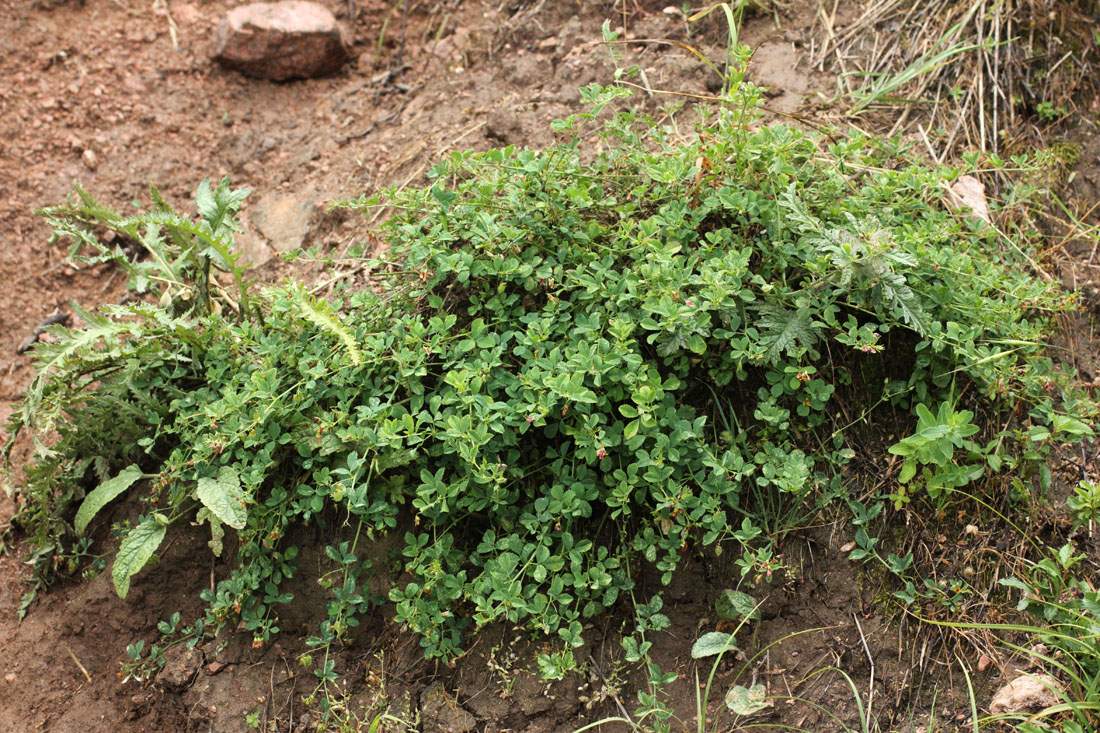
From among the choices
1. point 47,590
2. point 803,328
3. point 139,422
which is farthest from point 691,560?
point 47,590

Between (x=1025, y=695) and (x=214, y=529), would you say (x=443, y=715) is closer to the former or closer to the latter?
(x=214, y=529)

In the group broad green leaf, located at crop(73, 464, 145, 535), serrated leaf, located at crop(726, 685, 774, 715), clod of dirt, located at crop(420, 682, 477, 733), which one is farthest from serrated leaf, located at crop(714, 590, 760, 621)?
broad green leaf, located at crop(73, 464, 145, 535)

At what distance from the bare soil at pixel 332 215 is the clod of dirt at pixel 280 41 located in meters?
0.10

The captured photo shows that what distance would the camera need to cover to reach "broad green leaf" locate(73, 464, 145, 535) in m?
2.67

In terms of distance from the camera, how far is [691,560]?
8.13ft

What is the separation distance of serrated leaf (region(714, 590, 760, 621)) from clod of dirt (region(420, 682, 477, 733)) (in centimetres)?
79

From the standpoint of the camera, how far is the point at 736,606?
2.35 metres

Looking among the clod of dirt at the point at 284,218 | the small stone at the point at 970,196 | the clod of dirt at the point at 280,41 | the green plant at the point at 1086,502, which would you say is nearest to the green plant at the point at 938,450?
the green plant at the point at 1086,502

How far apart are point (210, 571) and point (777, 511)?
1.87m

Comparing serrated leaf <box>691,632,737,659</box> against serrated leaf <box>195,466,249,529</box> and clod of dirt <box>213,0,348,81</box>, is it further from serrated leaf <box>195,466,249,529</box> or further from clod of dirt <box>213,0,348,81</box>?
clod of dirt <box>213,0,348,81</box>

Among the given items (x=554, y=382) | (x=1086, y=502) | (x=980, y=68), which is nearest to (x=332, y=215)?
(x=554, y=382)

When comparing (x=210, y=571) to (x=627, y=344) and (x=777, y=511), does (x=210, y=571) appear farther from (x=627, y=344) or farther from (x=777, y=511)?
(x=777, y=511)

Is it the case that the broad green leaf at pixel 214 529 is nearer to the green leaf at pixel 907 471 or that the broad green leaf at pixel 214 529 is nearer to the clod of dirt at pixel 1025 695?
the green leaf at pixel 907 471

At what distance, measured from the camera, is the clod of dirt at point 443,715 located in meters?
2.36
